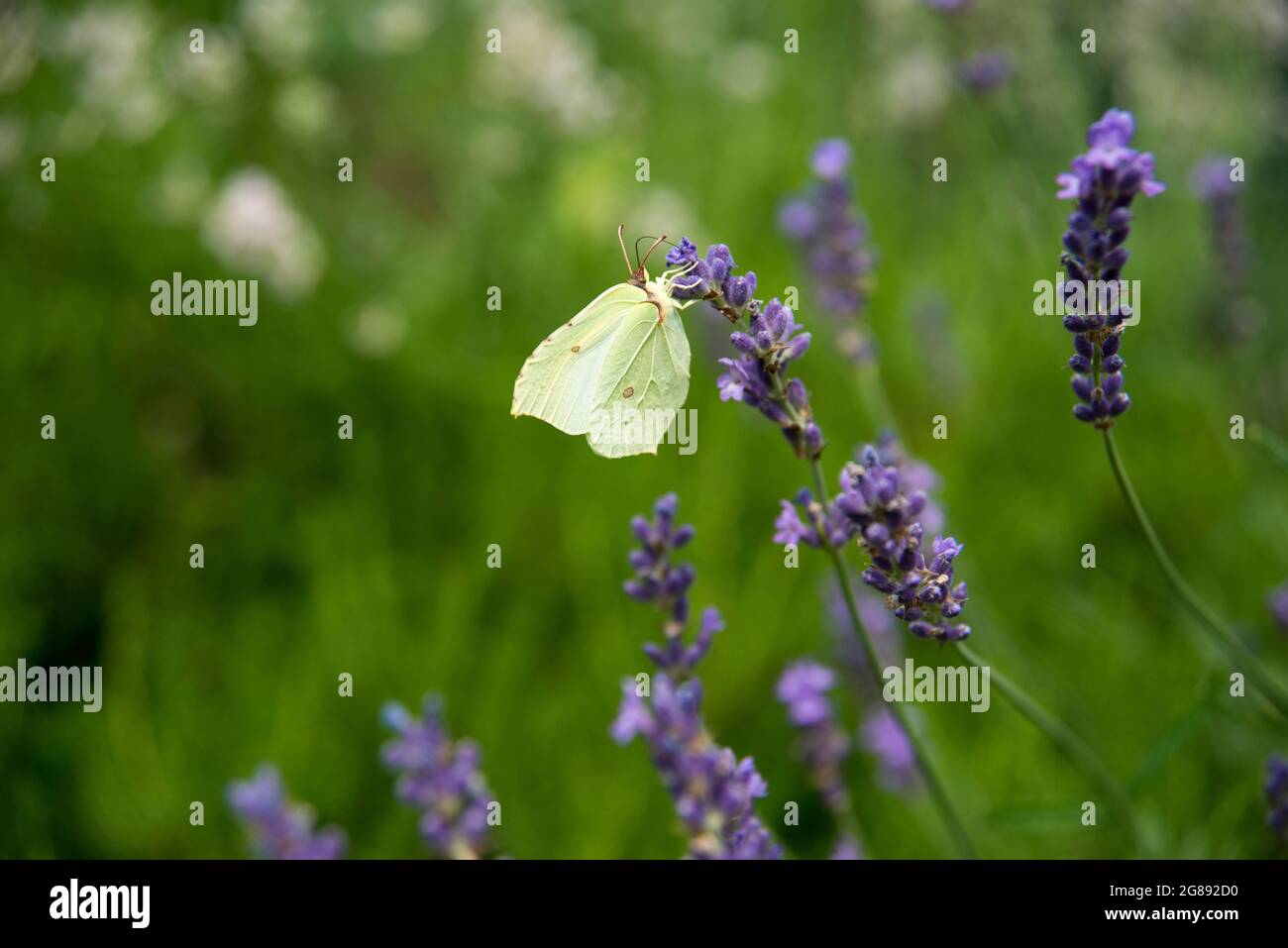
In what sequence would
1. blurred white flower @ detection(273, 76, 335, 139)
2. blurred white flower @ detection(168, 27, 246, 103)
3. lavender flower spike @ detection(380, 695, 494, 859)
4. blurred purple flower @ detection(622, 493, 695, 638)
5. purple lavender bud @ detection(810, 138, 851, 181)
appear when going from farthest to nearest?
1. blurred white flower @ detection(168, 27, 246, 103)
2. blurred white flower @ detection(273, 76, 335, 139)
3. purple lavender bud @ detection(810, 138, 851, 181)
4. lavender flower spike @ detection(380, 695, 494, 859)
5. blurred purple flower @ detection(622, 493, 695, 638)

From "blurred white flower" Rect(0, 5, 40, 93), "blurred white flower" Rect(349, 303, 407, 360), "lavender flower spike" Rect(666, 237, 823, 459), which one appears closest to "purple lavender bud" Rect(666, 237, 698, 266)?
"lavender flower spike" Rect(666, 237, 823, 459)

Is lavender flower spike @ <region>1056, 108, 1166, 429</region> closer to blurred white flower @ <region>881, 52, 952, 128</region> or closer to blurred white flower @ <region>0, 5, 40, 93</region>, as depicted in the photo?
blurred white flower @ <region>0, 5, 40, 93</region>

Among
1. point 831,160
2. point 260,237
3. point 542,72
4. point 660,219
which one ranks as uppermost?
point 542,72

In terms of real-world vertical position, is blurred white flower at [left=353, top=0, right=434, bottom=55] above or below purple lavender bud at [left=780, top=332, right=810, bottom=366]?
above

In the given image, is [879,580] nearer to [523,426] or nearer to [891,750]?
[891,750]

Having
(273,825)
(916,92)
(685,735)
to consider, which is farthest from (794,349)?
(916,92)
